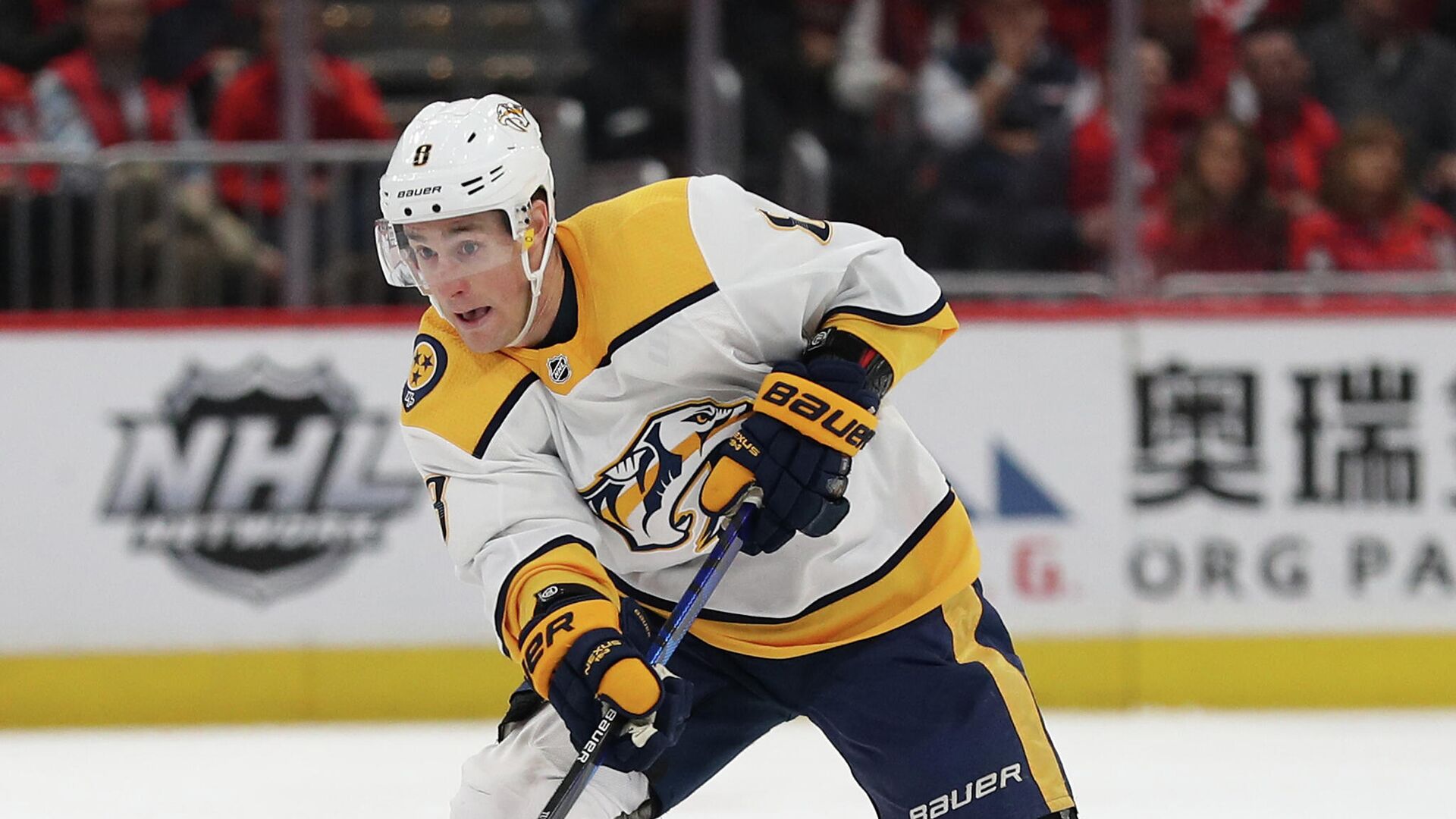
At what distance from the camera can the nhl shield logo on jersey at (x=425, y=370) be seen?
2.39 m

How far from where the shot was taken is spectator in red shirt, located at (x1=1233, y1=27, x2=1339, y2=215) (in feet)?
17.1

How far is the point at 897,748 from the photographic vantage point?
2.44 metres

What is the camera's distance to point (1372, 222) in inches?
200

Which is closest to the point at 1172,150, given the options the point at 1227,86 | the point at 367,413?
the point at 1227,86

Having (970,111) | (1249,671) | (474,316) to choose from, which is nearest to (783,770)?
(1249,671)

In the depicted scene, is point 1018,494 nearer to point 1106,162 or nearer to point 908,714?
point 1106,162

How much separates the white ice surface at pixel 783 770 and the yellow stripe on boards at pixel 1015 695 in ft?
4.16

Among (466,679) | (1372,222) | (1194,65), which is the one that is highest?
(1194,65)

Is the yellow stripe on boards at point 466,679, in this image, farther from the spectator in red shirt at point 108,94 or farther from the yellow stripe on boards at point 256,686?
the spectator in red shirt at point 108,94

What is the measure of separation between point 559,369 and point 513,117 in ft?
1.06

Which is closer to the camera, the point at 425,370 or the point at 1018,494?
the point at 425,370

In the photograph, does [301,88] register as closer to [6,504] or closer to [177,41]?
[177,41]

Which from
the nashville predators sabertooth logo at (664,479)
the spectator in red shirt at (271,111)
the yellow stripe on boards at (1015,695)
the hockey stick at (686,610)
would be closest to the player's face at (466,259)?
the nashville predators sabertooth logo at (664,479)

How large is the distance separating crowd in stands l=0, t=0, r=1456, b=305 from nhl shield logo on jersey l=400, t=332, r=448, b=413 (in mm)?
2692
